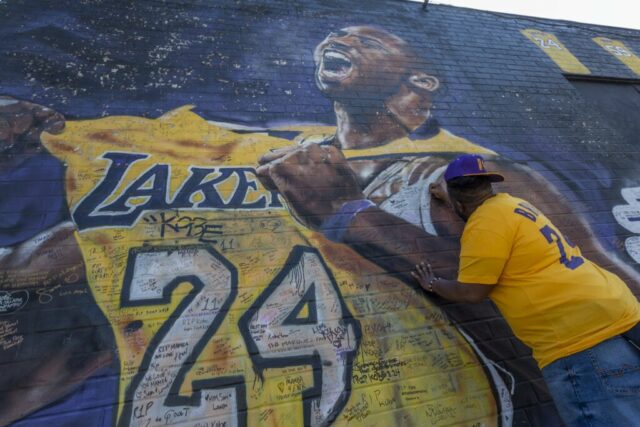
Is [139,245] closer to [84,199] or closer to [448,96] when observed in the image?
[84,199]

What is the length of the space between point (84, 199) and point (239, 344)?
65.7 inches

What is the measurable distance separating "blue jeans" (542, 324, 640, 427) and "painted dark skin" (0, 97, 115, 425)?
2.77 meters

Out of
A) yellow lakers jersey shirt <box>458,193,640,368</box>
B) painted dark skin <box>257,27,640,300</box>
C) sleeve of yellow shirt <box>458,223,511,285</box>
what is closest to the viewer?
yellow lakers jersey shirt <box>458,193,640,368</box>

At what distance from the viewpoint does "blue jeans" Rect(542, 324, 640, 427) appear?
2.00 meters

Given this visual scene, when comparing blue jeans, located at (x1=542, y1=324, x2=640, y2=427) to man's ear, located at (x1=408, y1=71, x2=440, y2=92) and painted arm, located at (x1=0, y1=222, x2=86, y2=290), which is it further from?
man's ear, located at (x1=408, y1=71, x2=440, y2=92)

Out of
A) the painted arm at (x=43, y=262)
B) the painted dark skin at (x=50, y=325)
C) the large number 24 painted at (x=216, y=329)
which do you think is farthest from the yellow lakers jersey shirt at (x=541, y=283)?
the painted arm at (x=43, y=262)

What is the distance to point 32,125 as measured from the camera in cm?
310

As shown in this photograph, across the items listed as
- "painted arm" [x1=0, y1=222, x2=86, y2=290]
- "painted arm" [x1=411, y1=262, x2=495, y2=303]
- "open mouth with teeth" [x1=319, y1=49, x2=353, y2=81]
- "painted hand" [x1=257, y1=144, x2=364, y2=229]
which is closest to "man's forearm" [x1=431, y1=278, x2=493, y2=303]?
"painted arm" [x1=411, y1=262, x2=495, y2=303]

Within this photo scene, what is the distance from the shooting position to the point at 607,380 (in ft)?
6.58

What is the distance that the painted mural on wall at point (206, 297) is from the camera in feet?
7.08

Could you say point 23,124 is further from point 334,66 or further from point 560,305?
point 560,305

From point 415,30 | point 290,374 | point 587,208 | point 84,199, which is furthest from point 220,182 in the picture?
point 415,30

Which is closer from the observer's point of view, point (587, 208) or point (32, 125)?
point (32, 125)

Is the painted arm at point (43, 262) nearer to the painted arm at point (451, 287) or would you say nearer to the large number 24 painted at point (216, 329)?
the large number 24 painted at point (216, 329)
